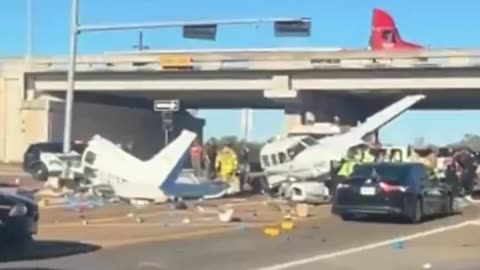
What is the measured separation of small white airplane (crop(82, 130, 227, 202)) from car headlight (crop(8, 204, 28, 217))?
16103mm

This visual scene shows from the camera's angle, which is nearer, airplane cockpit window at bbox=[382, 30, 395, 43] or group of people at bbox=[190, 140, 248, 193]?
group of people at bbox=[190, 140, 248, 193]

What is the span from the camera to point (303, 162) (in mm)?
38906

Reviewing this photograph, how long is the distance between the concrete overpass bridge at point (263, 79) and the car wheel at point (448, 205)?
2944cm

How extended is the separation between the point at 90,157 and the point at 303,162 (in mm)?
7281

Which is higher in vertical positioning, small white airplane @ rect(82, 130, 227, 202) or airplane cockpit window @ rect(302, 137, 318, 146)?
airplane cockpit window @ rect(302, 137, 318, 146)

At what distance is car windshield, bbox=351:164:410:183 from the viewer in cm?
2703

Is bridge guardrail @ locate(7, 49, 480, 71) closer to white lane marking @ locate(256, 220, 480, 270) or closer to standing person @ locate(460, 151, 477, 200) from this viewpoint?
standing person @ locate(460, 151, 477, 200)

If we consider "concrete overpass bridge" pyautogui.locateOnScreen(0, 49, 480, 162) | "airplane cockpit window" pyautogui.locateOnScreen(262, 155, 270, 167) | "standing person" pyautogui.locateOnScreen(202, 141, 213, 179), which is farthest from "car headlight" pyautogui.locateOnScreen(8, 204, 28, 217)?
"concrete overpass bridge" pyautogui.locateOnScreen(0, 49, 480, 162)

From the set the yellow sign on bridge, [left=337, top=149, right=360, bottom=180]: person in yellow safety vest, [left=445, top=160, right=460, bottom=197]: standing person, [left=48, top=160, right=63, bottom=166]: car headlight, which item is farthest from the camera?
the yellow sign on bridge


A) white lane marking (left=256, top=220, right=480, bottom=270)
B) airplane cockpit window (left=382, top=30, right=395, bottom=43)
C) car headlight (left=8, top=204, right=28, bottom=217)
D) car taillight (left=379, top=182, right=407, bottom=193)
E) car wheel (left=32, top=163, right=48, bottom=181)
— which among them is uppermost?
airplane cockpit window (left=382, top=30, right=395, bottom=43)

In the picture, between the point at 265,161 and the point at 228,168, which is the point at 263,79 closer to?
the point at 265,161

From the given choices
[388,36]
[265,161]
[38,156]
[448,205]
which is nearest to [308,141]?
[265,161]

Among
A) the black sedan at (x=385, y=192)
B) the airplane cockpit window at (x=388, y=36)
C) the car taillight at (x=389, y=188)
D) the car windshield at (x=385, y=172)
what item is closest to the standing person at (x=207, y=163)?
the car windshield at (x=385, y=172)

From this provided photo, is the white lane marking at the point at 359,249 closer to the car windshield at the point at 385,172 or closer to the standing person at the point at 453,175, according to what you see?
the car windshield at the point at 385,172
